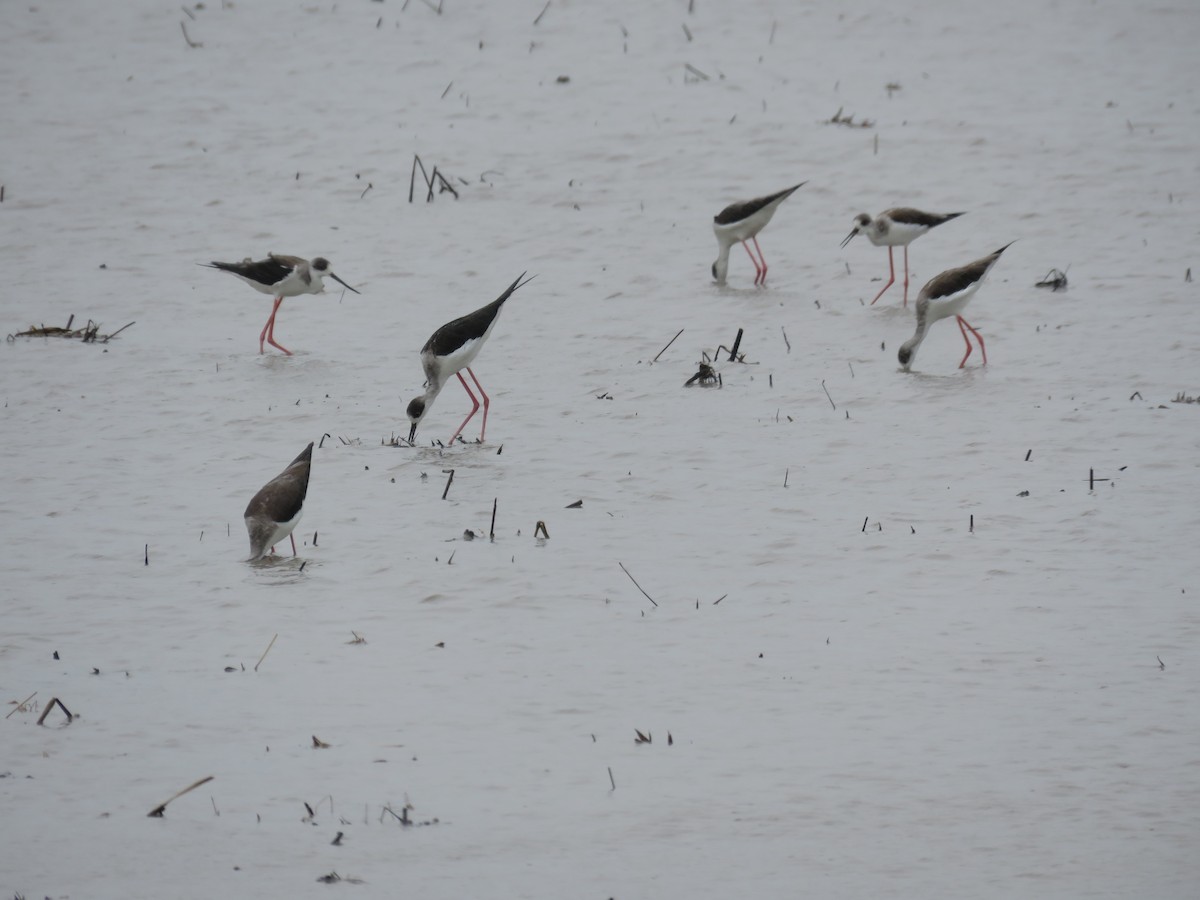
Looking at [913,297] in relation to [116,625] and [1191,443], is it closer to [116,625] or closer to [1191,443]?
[1191,443]

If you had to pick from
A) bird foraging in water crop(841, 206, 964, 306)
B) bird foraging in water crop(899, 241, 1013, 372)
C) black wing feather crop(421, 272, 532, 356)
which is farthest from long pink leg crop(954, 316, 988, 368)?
black wing feather crop(421, 272, 532, 356)

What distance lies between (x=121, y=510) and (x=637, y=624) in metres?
3.43

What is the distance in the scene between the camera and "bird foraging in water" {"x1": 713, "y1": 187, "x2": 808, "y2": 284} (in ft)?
42.4

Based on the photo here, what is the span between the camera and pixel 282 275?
1193cm

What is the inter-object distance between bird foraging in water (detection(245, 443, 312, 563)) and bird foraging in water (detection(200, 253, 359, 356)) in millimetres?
4280

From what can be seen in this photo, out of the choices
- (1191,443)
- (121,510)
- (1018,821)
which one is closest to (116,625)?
(121,510)

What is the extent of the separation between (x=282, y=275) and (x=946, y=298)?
5.39 m

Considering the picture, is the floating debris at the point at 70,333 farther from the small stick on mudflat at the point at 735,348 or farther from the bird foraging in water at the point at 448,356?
the small stick on mudflat at the point at 735,348

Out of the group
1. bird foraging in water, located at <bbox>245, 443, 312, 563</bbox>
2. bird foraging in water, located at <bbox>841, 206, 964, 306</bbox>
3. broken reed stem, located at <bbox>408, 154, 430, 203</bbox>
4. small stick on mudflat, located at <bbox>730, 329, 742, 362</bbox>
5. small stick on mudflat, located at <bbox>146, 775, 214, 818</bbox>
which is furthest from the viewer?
broken reed stem, located at <bbox>408, 154, 430, 203</bbox>

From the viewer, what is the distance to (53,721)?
6.06 meters

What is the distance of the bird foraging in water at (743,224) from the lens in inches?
509

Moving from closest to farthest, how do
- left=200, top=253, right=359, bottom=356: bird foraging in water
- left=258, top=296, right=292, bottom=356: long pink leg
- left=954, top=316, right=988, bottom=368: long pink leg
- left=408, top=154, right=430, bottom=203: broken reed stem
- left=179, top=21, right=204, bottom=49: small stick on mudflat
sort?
1. left=954, top=316, right=988, bottom=368: long pink leg
2. left=258, top=296, right=292, bottom=356: long pink leg
3. left=200, top=253, right=359, bottom=356: bird foraging in water
4. left=408, top=154, right=430, bottom=203: broken reed stem
5. left=179, top=21, right=204, bottom=49: small stick on mudflat

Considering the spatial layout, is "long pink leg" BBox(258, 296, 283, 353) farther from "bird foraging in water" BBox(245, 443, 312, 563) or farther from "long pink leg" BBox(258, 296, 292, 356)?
"bird foraging in water" BBox(245, 443, 312, 563)

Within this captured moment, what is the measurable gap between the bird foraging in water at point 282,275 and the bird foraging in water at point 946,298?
464 cm
